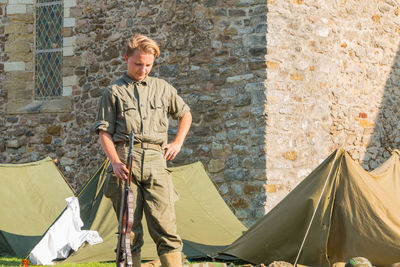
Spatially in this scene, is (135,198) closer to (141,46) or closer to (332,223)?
(141,46)

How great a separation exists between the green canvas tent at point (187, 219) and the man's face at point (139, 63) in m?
2.63

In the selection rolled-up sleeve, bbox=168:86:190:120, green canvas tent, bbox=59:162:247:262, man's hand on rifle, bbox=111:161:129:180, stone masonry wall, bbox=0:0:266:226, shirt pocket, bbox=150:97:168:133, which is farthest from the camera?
stone masonry wall, bbox=0:0:266:226

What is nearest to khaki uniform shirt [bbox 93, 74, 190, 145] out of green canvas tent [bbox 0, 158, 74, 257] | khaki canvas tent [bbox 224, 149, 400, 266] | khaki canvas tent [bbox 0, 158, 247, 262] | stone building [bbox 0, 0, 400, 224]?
khaki canvas tent [bbox 224, 149, 400, 266]

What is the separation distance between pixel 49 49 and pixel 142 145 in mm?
7189

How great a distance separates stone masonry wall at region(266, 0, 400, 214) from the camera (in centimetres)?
893

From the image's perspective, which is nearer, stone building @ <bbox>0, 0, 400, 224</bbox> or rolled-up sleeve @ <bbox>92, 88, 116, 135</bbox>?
rolled-up sleeve @ <bbox>92, 88, 116, 135</bbox>

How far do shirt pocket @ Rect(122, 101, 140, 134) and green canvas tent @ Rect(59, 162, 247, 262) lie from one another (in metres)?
2.46

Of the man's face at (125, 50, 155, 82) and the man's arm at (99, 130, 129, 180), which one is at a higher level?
the man's face at (125, 50, 155, 82)

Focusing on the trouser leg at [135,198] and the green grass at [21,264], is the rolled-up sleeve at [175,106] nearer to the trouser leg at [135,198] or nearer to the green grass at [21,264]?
the trouser leg at [135,198]

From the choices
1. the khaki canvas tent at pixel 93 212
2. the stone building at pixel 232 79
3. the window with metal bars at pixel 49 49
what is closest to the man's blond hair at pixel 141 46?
the khaki canvas tent at pixel 93 212

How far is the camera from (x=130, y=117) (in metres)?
4.35

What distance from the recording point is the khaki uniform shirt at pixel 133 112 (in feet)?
14.3

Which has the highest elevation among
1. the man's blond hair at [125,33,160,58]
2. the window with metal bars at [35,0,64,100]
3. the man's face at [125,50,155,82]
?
the window with metal bars at [35,0,64,100]

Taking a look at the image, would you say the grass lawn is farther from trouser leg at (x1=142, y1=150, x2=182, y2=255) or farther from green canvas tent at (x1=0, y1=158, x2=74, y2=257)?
trouser leg at (x1=142, y1=150, x2=182, y2=255)
